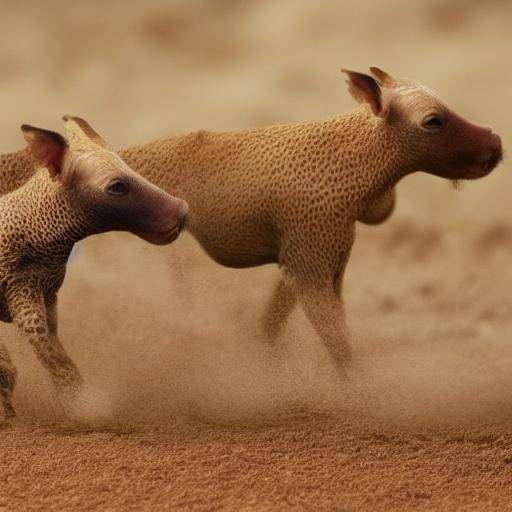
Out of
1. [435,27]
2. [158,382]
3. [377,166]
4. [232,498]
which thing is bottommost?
[232,498]

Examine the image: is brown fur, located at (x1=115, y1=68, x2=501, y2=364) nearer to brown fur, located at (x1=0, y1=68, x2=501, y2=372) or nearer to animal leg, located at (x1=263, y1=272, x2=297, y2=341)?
brown fur, located at (x1=0, y1=68, x2=501, y2=372)

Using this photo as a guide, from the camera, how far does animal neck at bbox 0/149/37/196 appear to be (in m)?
2.10

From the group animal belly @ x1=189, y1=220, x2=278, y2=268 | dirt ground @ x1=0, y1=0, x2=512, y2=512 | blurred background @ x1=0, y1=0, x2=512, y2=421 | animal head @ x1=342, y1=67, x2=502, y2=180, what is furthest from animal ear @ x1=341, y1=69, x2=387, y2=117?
blurred background @ x1=0, y1=0, x2=512, y2=421

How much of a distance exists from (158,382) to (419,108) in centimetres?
87

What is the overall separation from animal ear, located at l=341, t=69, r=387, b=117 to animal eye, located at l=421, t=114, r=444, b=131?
0.29 ft

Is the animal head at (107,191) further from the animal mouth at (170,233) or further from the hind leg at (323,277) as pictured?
the hind leg at (323,277)

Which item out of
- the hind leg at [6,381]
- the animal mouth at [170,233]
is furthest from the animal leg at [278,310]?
the hind leg at [6,381]

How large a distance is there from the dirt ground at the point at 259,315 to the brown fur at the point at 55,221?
0.19 meters

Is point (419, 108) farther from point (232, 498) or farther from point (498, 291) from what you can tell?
point (498, 291)

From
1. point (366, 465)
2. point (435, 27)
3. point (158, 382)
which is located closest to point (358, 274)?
point (435, 27)

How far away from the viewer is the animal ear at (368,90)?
1898mm

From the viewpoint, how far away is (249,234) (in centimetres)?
205

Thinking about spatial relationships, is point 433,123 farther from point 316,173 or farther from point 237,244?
point 237,244

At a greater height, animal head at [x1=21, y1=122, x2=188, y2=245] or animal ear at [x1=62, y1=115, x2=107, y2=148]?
animal ear at [x1=62, y1=115, x2=107, y2=148]
